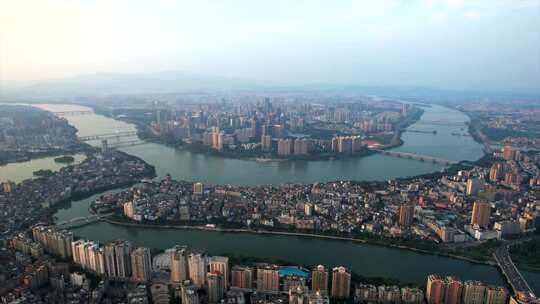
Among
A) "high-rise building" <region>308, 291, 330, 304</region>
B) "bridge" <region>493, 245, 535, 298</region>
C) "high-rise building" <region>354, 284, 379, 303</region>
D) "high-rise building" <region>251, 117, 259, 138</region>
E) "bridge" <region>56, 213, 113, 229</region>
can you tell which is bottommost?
"bridge" <region>493, 245, 535, 298</region>

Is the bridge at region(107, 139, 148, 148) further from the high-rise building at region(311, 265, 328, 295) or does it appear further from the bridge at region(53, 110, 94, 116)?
the high-rise building at region(311, 265, 328, 295)

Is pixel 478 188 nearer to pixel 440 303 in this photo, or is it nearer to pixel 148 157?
pixel 440 303

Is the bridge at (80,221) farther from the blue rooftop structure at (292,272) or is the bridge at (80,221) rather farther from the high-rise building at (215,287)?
the blue rooftop structure at (292,272)

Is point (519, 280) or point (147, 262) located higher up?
point (147, 262)

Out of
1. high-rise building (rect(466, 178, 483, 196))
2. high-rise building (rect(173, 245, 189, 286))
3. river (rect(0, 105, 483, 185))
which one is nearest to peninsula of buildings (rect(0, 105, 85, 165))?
river (rect(0, 105, 483, 185))

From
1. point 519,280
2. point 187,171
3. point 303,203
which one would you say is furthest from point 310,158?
point 519,280

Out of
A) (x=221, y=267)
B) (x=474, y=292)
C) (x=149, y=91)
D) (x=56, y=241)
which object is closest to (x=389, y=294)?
(x=474, y=292)
